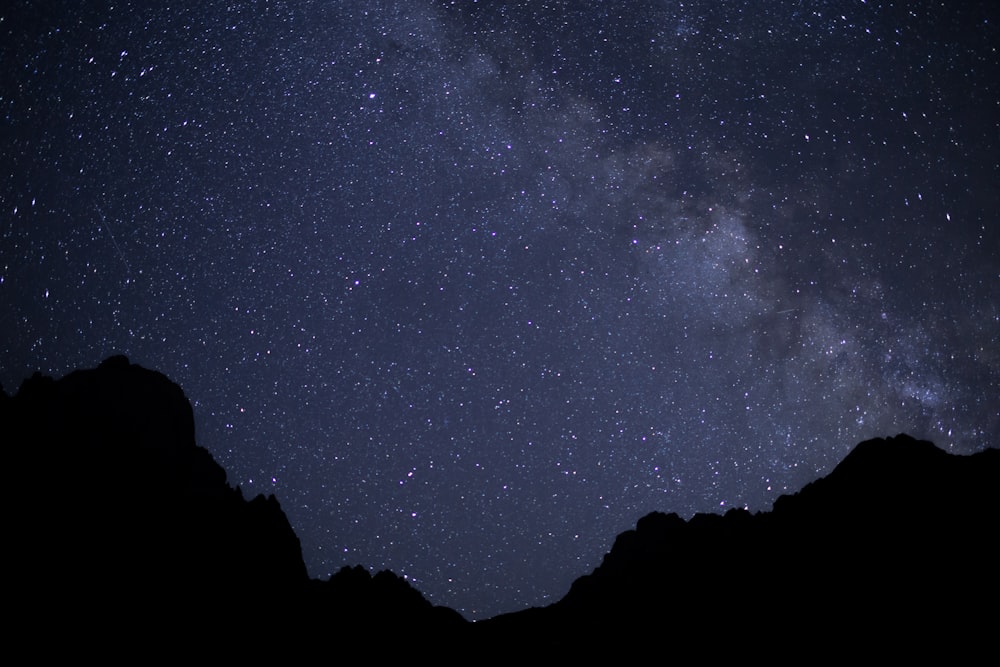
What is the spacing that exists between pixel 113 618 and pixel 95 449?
9.91 meters

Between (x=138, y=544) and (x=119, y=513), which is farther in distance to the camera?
(x=119, y=513)

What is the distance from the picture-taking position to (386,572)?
97.4 ft

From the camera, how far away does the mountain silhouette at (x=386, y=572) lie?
19109 mm

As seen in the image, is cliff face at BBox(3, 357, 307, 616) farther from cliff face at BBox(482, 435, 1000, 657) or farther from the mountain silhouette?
cliff face at BBox(482, 435, 1000, 657)

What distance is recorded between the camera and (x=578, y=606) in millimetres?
31891

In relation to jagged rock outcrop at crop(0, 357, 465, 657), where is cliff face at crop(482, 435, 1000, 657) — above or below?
below

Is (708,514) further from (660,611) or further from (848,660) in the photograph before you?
(848,660)

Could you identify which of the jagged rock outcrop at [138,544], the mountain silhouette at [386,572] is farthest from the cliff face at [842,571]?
the jagged rock outcrop at [138,544]

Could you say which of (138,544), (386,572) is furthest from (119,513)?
(386,572)

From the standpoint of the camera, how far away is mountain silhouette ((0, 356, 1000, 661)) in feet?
62.7

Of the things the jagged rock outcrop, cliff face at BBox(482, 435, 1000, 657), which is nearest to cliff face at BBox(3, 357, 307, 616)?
the jagged rock outcrop

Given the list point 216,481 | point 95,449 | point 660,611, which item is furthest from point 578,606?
point 95,449

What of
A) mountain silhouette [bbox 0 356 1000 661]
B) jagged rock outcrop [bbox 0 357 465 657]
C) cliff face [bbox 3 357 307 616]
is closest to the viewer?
mountain silhouette [bbox 0 356 1000 661]

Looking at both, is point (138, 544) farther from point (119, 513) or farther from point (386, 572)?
point (386, 572)
